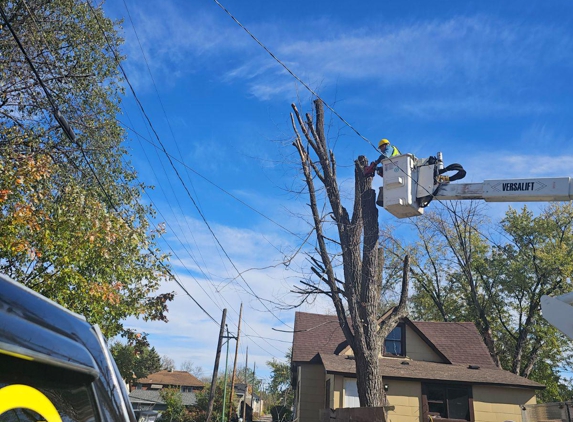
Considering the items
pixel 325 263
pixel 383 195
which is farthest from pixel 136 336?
pixel 383 195

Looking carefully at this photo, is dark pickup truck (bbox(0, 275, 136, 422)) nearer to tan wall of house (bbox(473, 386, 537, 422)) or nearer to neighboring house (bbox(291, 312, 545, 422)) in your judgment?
neighboring house (bbox(291, 312, 545, 422))

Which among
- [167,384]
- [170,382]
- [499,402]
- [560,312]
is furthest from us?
[170,382]

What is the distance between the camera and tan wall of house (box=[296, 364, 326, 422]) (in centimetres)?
2055

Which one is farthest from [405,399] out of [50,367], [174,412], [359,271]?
[174,412]

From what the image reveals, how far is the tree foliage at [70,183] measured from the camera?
31.2 ft

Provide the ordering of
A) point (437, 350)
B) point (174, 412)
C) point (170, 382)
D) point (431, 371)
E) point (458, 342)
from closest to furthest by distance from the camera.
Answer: point (431, 371) < point (437, 350) < point (458, 342) < point (174, 412) < point (170, 382)

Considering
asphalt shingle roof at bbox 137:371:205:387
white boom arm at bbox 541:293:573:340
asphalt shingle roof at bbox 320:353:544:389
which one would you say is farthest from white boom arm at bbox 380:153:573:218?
asphalt shingle roof at bbox 137:371:205:387

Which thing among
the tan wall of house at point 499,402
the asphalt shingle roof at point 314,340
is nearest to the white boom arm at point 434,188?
the tan wall of house at point 499,402

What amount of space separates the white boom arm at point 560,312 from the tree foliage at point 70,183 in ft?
25.3

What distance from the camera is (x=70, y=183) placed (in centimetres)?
1127

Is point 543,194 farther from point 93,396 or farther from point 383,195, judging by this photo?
point 93,396

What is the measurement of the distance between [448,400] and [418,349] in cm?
291

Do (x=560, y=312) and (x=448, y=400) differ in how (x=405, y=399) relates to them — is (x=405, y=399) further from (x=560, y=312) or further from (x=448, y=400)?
(x=560, y=312)

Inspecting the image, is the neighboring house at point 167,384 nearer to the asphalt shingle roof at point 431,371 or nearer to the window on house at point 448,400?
the asphalt shingle roof at point 431,371
